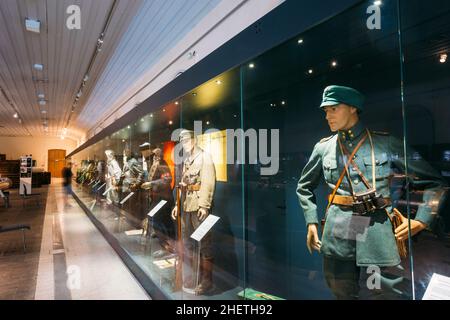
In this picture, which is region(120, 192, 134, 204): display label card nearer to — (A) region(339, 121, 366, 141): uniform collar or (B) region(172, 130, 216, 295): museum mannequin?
(B) region(172, 130, 216, 295): museum mannequin

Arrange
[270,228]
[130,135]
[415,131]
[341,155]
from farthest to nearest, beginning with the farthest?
[130,135]
[270,228]
[341,155]
[415,131]

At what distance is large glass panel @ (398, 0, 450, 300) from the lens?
3.08 feet

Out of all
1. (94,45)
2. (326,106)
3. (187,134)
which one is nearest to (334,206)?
(326,106)

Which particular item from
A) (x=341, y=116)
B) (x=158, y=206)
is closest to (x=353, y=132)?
(x=341, y=116)

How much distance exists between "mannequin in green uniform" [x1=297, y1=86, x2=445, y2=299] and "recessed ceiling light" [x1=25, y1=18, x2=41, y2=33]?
4320mm

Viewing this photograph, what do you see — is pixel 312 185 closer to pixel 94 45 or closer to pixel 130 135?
pixel 130 135

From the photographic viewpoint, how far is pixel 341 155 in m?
1.32

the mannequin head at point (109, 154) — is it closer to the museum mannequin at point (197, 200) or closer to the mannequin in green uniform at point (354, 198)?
the museum mannequin at point (197, 200)

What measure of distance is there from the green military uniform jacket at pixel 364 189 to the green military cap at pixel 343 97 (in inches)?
3.9

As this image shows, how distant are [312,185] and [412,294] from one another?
2.13 ft

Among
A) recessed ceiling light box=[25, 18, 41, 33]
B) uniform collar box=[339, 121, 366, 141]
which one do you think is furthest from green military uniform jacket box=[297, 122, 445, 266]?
recessed ceiling light box=[25, 18, 41, 33]

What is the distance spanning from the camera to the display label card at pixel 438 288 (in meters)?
0.91
